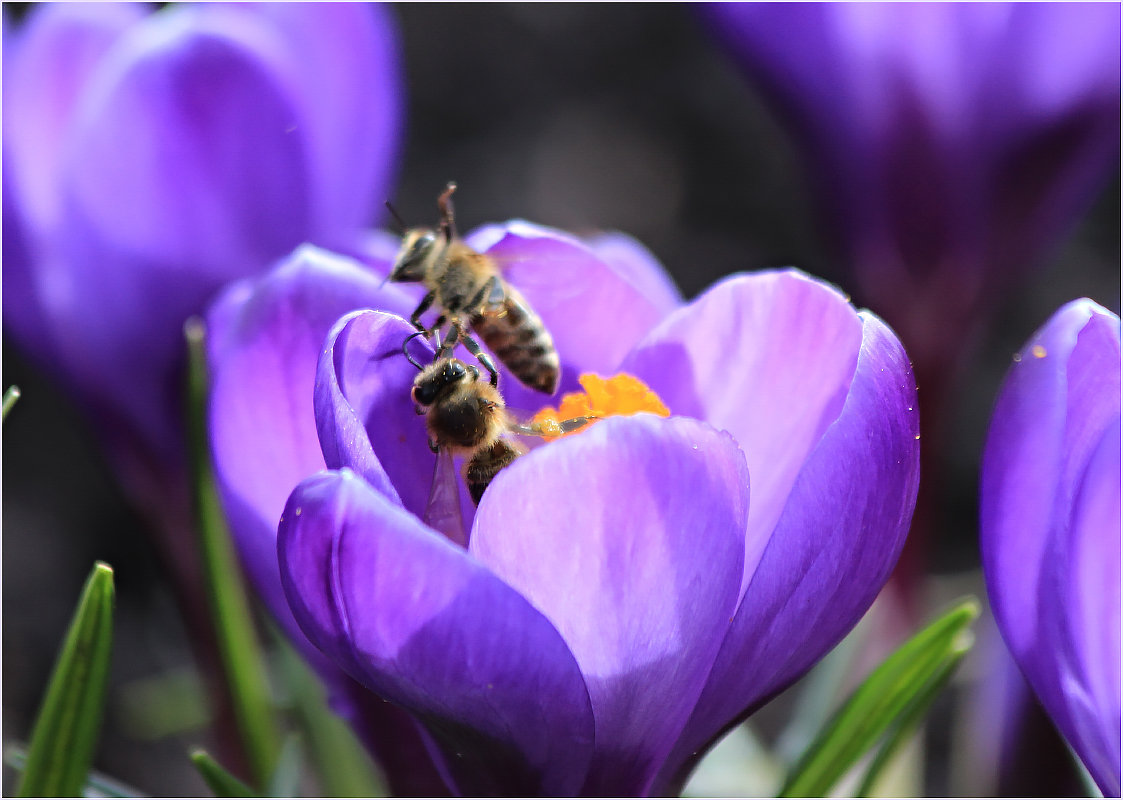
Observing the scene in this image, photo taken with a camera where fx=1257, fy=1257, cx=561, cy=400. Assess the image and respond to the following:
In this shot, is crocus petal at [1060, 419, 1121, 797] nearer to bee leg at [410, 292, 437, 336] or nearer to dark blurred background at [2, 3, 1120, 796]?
bee leg at [410, 292, 437, 336]

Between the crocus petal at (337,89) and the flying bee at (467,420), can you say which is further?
the crocus petal at (337,89)

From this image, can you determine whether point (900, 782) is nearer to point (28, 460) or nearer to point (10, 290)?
point (10, 290)

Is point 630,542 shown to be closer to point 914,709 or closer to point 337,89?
point 914,709

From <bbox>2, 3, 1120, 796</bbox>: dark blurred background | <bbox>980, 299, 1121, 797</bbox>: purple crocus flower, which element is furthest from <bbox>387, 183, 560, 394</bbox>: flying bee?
<bbox>2, 3, 1120, 796</bbox>: dark blurred background

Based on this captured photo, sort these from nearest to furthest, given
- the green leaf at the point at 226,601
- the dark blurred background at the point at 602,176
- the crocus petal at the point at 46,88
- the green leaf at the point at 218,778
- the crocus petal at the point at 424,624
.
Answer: the crocus petal at the point at 424,624, the green leaf at the point at 218,778, the green leaf at the point at 226,601, the crocus petal at the point at 46,88, the dark blurred background at the point at 602,176

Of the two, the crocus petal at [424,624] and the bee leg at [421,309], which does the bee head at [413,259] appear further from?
the crocus petal at [424,624]

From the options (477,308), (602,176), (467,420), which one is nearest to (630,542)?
(467,420)

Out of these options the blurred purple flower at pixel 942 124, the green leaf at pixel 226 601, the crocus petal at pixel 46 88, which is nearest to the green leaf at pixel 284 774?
the green leaf at pixel 226 601
